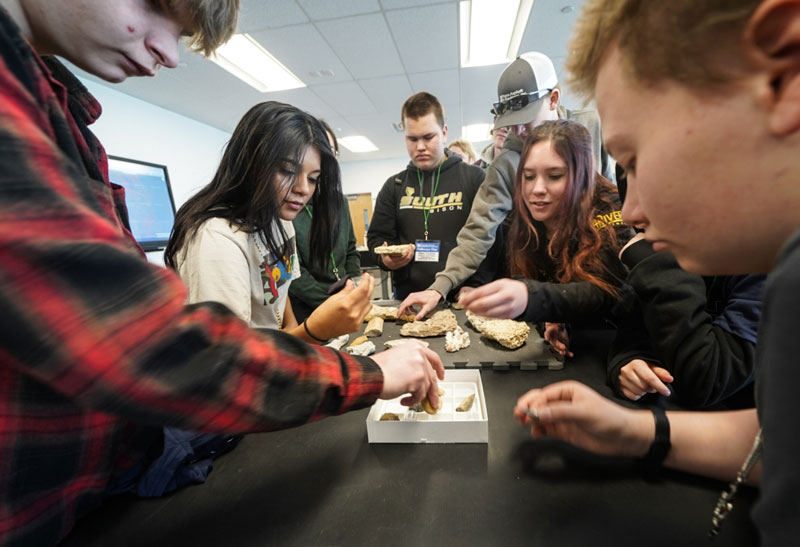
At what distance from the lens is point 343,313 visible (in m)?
1.12

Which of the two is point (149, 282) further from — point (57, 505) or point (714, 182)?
point (714, 182)

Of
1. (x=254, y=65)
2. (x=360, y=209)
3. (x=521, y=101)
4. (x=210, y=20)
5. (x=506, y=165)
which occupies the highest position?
(x=254, y=65)

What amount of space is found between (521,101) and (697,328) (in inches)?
64.0

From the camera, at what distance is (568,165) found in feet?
4.43

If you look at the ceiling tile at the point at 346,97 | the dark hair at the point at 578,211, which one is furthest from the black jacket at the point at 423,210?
the ceiling tile at the point at 346,97

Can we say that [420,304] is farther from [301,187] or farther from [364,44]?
[364,44]

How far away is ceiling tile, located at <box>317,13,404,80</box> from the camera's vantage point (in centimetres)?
307

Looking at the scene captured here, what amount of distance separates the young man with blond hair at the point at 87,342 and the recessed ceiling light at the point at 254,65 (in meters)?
3.58

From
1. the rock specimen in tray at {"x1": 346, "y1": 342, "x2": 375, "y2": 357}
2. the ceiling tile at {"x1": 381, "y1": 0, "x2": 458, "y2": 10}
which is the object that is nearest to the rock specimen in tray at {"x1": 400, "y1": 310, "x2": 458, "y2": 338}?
the rock specimen in tray at {"x1": 346, "y1": 342, "x2": 375, "y2": 357}

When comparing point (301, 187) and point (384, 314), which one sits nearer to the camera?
point (301, 187)

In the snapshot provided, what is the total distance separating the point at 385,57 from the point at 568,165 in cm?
327

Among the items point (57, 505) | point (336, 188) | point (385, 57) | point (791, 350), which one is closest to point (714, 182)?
point (791, 350)

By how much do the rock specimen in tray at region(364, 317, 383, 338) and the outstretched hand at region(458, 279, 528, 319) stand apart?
1.46 ft

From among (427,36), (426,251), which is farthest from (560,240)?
(427,36)
